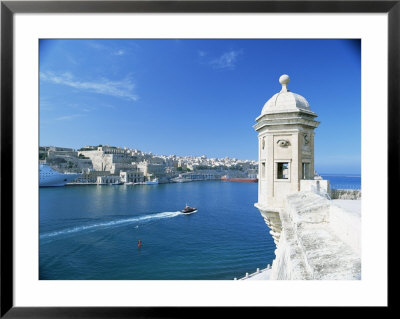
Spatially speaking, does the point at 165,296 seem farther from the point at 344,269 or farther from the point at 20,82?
the point at 20,82

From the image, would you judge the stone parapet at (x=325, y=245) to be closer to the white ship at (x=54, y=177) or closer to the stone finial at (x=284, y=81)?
the stone finial at (x=284, y=81)

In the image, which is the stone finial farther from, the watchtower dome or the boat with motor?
the boat with motor

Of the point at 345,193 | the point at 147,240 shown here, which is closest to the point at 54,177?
the point at 147,240

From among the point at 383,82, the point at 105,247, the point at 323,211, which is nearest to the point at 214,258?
the point at 105,247

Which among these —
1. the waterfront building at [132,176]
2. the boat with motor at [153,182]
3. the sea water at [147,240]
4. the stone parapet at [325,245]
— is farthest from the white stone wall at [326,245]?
the boat with motor at [153,182]

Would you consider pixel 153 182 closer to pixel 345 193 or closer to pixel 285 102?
pixel 285 102

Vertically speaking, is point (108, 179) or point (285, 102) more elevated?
point (285, 102)
